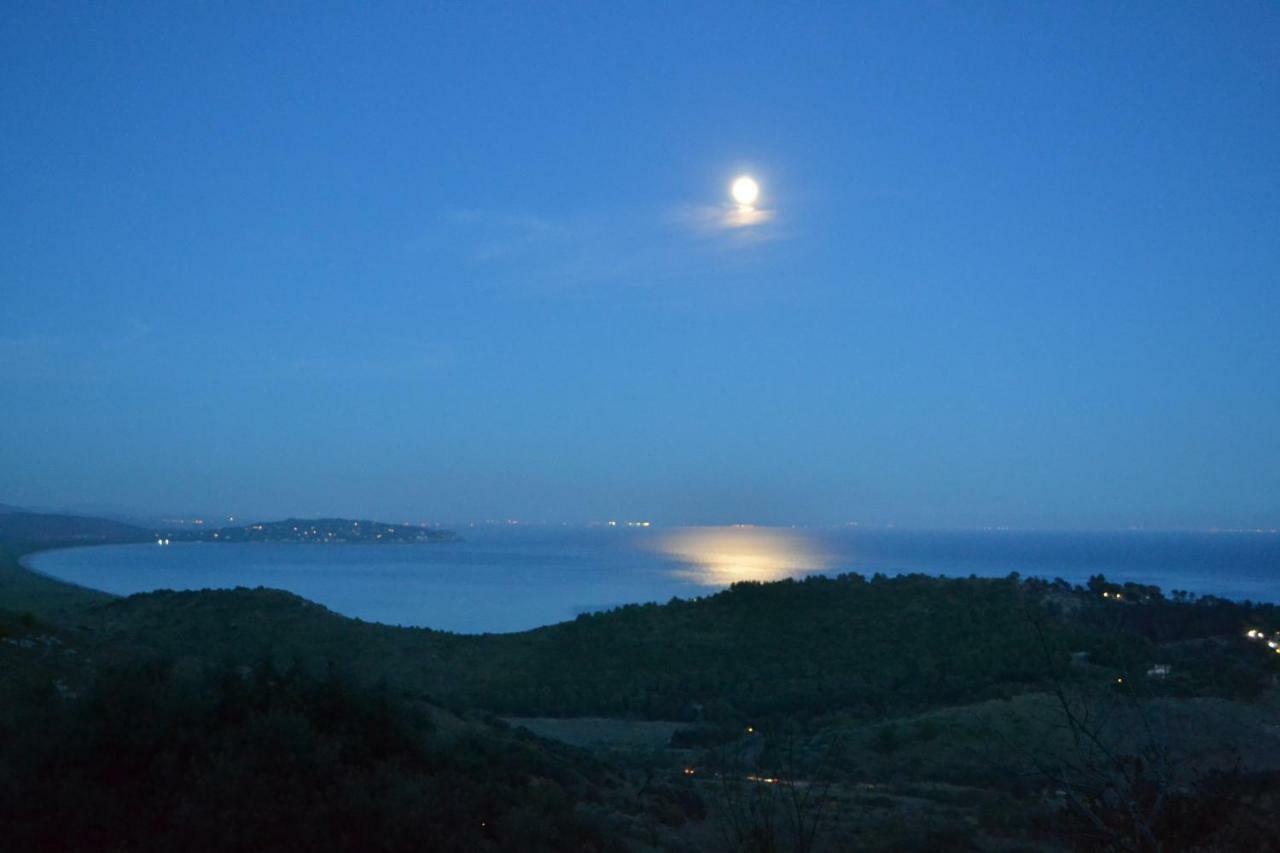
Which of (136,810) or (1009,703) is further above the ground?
(136,810)

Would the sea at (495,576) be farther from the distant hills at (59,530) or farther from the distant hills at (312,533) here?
the distant hills at (312,533)

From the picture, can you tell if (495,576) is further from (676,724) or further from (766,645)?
(676,724)

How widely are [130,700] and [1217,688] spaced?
2142 cm

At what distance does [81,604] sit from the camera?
39.9 m

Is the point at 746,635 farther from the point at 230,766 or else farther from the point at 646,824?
the point at 230,766

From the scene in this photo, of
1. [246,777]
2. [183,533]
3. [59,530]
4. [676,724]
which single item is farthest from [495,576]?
[183,533]

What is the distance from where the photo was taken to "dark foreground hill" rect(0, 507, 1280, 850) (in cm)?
719

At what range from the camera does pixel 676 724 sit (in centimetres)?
2355

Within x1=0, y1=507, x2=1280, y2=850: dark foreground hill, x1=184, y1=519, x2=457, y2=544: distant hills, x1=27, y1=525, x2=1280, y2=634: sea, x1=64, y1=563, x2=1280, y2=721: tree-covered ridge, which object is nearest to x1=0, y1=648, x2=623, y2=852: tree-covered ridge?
x1=0, y1=507, x2=1280, y2=850: dark foreground hill

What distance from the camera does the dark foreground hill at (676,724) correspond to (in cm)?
719

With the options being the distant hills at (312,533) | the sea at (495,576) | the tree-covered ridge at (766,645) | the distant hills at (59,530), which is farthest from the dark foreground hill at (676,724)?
the distant hills at (312,533)

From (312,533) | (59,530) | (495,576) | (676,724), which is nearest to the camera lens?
(676,724)

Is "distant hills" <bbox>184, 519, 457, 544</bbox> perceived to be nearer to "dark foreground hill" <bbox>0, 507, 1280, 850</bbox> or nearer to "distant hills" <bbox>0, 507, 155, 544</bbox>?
"distant hills" <bbox>0, 507, 155, 544</bbox>

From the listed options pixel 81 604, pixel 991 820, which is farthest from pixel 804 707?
pixel 81 604
